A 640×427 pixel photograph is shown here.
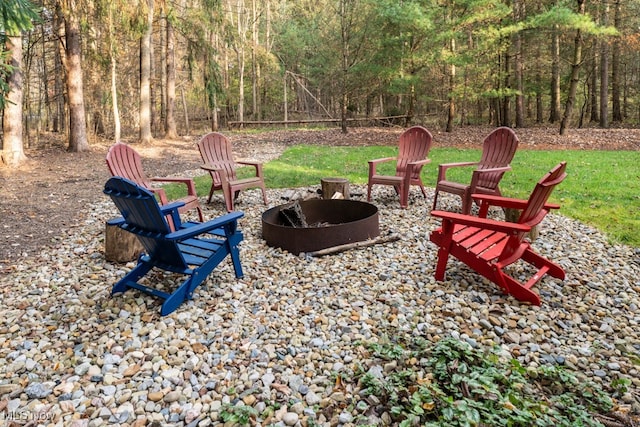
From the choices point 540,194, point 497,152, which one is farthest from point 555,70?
point 540,194

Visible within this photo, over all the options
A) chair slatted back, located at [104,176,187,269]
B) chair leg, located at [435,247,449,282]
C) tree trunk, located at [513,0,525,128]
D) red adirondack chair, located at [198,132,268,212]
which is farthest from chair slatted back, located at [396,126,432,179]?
tree trunk, located at [513,0,525,128]

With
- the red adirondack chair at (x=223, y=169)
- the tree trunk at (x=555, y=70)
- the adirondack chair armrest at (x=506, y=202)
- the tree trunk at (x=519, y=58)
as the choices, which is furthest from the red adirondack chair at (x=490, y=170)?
the tree trunk at (x=555, y=70)

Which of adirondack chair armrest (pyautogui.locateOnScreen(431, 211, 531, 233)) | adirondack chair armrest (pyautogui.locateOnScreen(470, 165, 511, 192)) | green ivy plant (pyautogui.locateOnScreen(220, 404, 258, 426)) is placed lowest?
green ivy plant (pyautogui.locateOnScreen(220, 404, 258, 426))

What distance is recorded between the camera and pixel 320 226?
13.2 feet

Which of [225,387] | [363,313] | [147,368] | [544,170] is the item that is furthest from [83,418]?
[544,170]

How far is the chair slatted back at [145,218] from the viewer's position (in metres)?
2.49

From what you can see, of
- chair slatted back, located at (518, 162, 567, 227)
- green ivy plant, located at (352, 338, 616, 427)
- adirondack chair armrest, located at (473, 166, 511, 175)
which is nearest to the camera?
green ivy plant, located at (352, 338, 616, 427)

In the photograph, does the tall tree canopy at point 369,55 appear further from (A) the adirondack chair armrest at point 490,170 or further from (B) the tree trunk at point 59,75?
(A) the adirondack chair armrest at point 490,170

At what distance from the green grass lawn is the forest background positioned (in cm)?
327

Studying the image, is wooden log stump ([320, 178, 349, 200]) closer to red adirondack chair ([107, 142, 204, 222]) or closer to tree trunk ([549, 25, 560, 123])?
red adirondack chair ([107, 142, 204, 222])

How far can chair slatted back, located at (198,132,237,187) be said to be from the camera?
534 cm

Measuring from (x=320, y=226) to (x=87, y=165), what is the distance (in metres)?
6.39

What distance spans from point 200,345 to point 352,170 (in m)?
5.93

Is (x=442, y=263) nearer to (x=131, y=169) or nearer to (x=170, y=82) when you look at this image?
(x=131, y=169)
